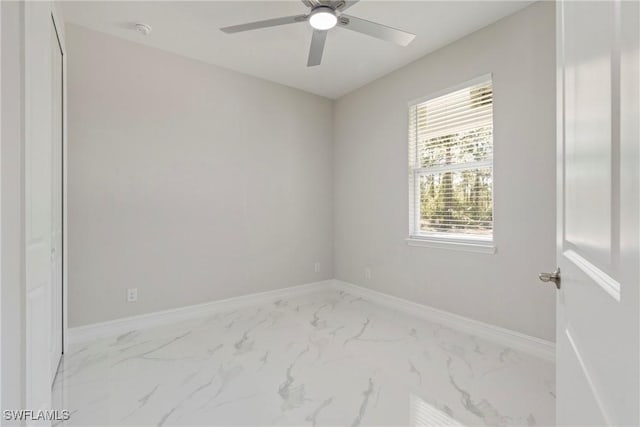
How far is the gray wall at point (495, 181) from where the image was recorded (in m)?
2.27

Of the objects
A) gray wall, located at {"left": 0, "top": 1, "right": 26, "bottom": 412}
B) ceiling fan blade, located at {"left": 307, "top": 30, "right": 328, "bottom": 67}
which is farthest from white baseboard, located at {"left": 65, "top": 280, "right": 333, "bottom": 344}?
ceiling fan blade, located at {"left": 307, "top": 30, "right": 328, "bottom": 67}

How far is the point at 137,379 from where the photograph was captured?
2.00 metres

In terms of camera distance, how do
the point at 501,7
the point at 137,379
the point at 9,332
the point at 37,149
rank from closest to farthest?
1. the point at 9,332
2. the point at 37,149
3. the point at 137,379
4. the point at 501,7

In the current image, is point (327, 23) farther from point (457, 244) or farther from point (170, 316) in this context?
point (170, 316)

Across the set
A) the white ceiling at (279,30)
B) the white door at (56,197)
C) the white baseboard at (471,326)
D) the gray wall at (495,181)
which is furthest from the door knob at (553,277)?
the white door at (56,197)

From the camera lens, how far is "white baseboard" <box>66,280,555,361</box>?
237cm

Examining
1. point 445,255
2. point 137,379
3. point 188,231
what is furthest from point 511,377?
point 188,231

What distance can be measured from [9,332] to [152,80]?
269 cm

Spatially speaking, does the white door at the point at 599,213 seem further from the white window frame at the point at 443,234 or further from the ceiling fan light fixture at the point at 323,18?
the white window frame at the point at 443,234

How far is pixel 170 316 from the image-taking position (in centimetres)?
299

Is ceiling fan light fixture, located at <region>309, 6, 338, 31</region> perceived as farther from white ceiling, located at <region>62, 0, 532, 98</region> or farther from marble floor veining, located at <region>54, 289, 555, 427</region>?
marble floor veining, located at <region>54, 289, 555, 427</region>

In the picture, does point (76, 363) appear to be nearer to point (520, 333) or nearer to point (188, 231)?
point (188, 231)

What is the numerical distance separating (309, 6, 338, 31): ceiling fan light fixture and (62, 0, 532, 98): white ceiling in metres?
0.48

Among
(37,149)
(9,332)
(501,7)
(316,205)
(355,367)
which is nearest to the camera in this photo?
(9,332)
